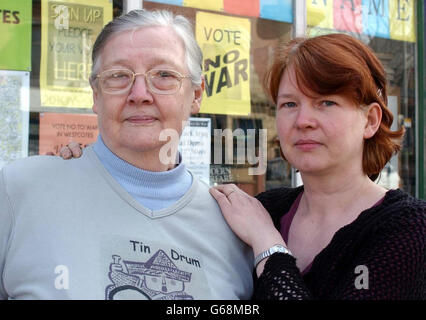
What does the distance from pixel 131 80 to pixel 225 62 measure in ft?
6.87

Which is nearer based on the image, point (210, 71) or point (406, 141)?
point (210, 71)

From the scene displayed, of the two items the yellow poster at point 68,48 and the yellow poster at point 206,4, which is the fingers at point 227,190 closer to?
the yellow poster at point 68,48

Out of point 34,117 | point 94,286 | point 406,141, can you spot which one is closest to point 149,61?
point 94,286

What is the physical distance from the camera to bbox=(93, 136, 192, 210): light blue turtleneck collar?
198 centimetres

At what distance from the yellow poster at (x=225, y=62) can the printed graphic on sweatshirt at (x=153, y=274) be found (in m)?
2.15

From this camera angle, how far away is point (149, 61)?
1950mm

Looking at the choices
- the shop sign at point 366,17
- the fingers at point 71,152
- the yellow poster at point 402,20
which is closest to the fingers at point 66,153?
the fingers at point 71,152

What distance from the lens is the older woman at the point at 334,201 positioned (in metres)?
1.83

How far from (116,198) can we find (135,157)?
0.64 feet

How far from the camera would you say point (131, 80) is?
195cm

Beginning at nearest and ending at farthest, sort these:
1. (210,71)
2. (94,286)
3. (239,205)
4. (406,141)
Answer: (94,286) → (239,205) → (210,71) → (406,141)

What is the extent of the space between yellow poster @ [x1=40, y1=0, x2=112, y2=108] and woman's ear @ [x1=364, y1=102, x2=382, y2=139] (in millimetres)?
1980

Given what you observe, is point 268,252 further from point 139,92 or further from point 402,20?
point 402,20

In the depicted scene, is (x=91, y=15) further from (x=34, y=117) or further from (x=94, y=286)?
(x=94, y=286)
